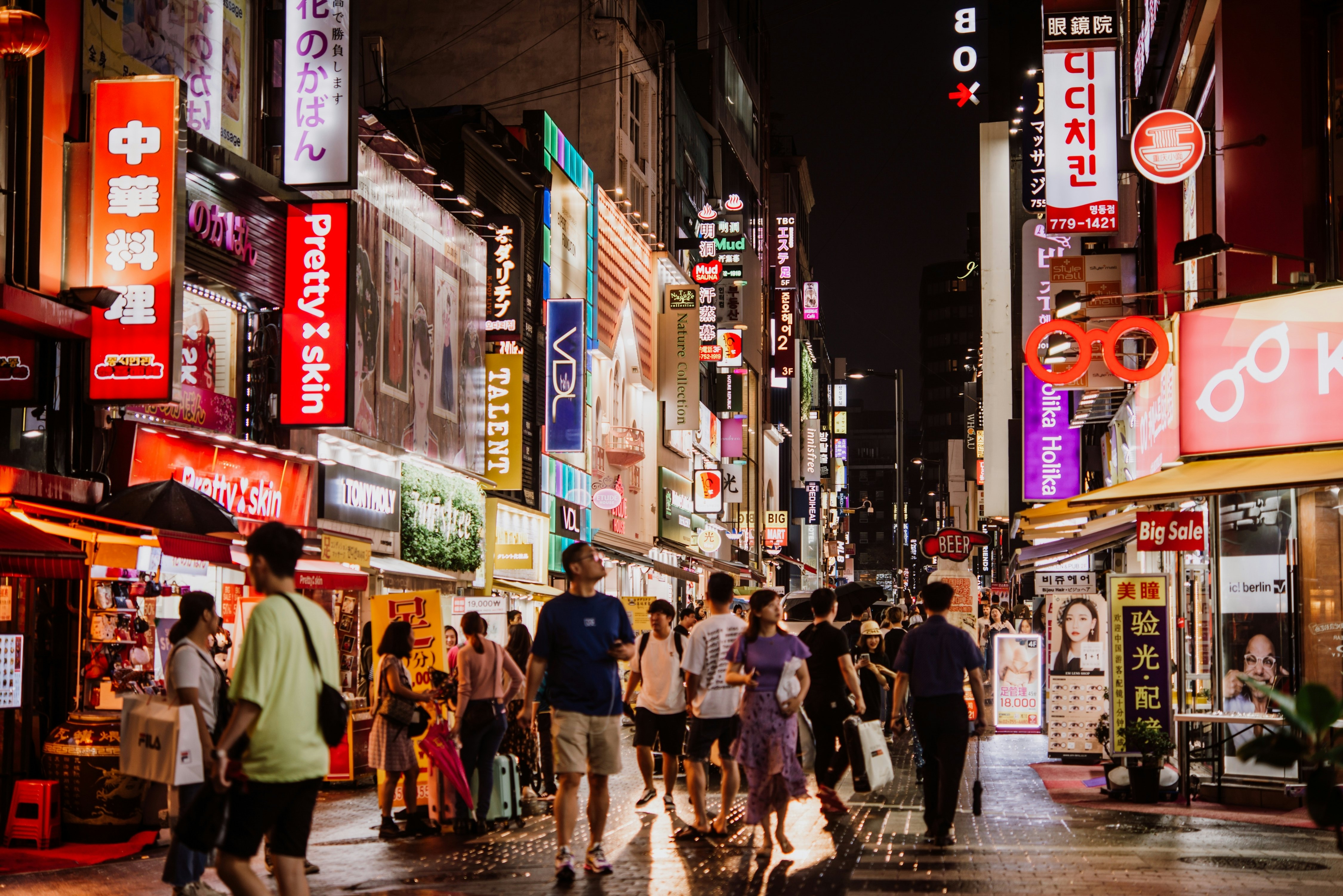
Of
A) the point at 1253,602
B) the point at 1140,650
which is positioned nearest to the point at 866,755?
the point at 1253,602

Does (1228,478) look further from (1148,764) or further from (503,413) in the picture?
(503,413)

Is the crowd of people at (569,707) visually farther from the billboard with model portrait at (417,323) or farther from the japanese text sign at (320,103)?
the billboard with model portrait at (417,323)

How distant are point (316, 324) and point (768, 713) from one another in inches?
354

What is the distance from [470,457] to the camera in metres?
26.5

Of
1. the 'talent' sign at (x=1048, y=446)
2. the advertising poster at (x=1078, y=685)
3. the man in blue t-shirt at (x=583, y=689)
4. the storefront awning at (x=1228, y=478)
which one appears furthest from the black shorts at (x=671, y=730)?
the 'talent' sign at (x=1048, y=446)

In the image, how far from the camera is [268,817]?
251 inches

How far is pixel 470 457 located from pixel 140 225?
1322 cm

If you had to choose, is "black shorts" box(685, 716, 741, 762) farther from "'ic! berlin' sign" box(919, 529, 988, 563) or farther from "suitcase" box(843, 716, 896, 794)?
"'ic! berlin' sign" box(919, 529, 988, 563)

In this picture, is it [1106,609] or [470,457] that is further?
[470,457]

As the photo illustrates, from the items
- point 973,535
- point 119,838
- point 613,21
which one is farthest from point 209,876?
point 613,21

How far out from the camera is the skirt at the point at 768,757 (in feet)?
35.2

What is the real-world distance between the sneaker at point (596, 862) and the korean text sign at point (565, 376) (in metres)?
21.5

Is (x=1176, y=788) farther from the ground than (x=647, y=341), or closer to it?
closer to it

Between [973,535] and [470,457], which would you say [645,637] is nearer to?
[470,457]
